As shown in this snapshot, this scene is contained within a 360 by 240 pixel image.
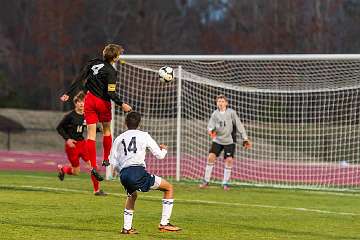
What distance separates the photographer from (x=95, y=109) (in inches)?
624

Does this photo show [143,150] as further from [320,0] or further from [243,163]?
[320,0]

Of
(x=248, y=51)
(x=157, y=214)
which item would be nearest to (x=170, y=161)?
(x=157, y=214)

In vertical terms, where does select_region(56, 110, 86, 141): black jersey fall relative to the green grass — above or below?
above

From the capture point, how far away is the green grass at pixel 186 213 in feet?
41.0

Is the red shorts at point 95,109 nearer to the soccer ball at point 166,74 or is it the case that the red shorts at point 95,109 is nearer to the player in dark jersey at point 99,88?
the player in dark jersey at point 99,88

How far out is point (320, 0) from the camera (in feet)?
176

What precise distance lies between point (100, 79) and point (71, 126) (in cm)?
441

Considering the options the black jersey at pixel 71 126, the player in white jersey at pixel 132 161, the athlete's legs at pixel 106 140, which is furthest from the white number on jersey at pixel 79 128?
the player in white jersey at pixel 132 161

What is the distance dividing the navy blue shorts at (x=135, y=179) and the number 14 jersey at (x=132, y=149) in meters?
0.06

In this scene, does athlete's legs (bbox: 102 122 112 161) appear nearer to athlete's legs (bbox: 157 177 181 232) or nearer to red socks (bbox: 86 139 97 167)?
red socks (bbox: 86 139 97 167)

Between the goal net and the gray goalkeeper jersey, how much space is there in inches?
73.7

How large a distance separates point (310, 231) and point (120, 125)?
44.6 feet

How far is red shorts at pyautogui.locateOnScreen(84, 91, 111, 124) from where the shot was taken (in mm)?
15805

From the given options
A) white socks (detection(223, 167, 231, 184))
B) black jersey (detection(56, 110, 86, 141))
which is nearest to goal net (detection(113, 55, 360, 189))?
white socks (detection(223, 167, 231, 184))
